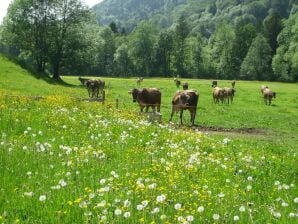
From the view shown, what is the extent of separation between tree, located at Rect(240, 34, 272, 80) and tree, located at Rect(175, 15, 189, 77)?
23335mm

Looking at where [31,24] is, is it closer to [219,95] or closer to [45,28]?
[45,28]

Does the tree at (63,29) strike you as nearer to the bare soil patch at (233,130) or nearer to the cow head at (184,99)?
the cow head at (184,99)

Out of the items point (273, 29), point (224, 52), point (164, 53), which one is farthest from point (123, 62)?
point (273, 29)

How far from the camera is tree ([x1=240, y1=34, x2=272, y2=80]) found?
5177 inches

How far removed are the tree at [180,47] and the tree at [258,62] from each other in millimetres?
23335

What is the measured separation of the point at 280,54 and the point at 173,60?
128 feet

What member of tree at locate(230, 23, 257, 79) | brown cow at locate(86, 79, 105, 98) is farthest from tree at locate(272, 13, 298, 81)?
brown cow at locate(86, 79, 105, 98)

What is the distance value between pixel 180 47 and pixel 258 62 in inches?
1315

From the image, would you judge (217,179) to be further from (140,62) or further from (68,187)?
(140,62)

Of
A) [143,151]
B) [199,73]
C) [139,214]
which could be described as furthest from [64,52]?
[199,73]

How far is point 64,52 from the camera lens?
7650 cm

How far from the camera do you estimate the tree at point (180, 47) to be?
497 ft

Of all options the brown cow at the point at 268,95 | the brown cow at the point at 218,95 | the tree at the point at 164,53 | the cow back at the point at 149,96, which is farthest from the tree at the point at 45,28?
the tree at the point at 164,53

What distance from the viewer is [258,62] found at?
131500mm
